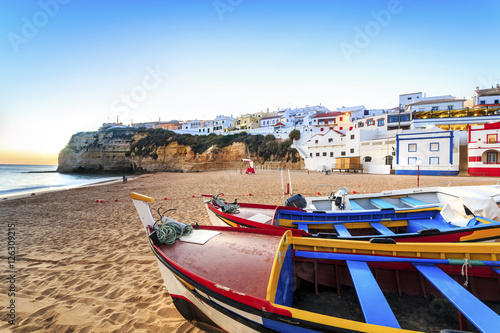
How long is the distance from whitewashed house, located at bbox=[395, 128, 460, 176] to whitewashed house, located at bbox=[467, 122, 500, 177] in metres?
1.51

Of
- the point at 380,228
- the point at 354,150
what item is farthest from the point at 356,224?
the point at 354,150

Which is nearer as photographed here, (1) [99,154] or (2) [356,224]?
(2) [356,224]

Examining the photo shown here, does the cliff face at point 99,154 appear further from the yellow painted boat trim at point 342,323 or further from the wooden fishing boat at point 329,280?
the yellow painted boat trim at point 342,323

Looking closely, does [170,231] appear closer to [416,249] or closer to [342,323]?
[342,323]

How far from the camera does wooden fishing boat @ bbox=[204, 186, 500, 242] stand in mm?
3625

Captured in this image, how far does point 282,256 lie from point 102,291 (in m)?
3.82

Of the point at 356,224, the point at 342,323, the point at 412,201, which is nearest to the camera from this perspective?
the point at 342,323

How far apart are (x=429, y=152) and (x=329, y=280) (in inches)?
1191

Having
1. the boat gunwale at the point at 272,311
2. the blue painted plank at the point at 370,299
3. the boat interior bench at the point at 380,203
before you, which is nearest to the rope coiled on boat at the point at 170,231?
the boat gunwale at the point at 272,311

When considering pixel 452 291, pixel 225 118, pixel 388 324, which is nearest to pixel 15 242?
pixel 388 324

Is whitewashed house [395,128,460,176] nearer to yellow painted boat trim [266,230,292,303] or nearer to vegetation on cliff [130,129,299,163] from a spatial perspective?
vegetation on cliff [130,129,299,163]

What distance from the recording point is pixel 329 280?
10.6 feet

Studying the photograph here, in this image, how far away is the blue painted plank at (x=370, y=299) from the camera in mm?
1893

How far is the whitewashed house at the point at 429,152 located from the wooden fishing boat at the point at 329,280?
2652 cm
